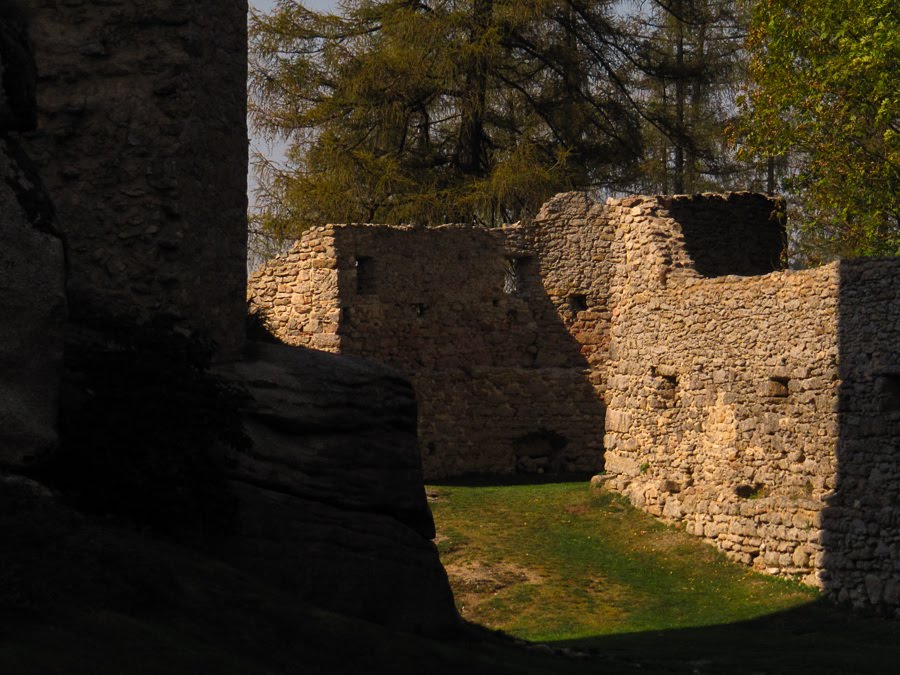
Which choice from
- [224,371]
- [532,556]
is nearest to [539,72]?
[532,556]

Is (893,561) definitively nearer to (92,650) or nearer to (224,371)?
(224,371)

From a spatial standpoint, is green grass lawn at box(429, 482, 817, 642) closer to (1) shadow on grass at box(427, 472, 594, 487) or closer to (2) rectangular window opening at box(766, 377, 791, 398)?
(1) shadow on grass at box(427, 472, 594, 487)

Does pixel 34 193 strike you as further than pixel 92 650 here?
Yes

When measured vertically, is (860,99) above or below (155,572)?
above

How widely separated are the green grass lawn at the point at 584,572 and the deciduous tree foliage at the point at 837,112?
5.45 meters

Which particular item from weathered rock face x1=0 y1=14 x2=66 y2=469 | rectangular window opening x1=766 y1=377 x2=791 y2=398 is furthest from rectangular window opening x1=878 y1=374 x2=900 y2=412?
weathered rock face x1=0 y1=14 x2=66 y2=469

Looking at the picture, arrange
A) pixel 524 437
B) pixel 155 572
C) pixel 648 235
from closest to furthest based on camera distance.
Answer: pixel 155 572
pixel 648 235
pixel 524 437

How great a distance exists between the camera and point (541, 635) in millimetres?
16156

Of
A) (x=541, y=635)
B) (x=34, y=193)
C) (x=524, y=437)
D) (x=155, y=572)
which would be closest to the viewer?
(x=155, y=572)

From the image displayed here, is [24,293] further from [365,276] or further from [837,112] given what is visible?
[837,112]

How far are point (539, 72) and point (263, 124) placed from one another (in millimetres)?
6005

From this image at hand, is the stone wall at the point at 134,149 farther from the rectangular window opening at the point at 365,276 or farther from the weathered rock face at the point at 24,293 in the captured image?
the rectangular window opening at the point at 365,276

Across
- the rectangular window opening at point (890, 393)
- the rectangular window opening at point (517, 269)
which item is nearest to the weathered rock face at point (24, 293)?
the rectangular window opening at point (890, 393)

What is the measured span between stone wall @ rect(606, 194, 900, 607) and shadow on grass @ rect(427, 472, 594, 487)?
256cm
